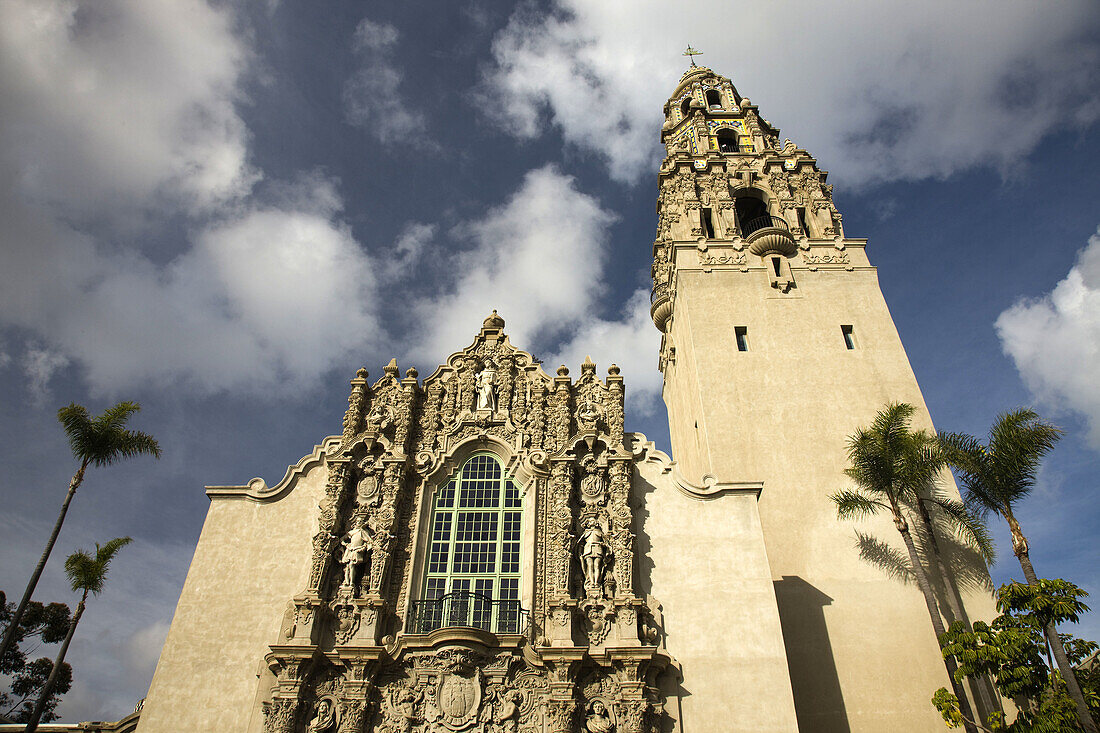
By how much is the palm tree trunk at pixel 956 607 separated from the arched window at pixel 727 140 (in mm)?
24201

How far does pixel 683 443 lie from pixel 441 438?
555 inches

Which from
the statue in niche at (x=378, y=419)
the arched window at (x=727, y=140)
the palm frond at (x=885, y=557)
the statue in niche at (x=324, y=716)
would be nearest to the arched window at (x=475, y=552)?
the statue in niche at (x=324, y=716)

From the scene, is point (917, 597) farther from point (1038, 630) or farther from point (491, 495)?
point (491, 495)

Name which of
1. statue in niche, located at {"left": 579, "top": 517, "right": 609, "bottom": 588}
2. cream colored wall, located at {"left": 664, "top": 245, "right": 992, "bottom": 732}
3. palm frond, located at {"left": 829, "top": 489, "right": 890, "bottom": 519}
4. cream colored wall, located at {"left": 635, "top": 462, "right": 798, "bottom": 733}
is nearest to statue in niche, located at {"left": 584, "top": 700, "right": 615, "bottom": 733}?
cream colored wall, located at {"left": 635, "top": 462, "right": 798, "bottom": 733}

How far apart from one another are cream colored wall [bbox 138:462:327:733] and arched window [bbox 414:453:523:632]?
3617 millimetres

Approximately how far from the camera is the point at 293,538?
19078mm

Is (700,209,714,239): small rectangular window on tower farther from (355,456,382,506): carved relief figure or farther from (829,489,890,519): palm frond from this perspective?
(355,456,382,506): carved relief figure

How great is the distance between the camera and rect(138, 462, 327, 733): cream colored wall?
16.4 meters

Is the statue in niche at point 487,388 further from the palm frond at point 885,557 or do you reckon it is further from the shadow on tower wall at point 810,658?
the palm frond at point 885,557

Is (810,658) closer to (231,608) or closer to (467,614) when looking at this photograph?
(467,614)

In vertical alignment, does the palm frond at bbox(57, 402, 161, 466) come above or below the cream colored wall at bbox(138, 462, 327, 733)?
above

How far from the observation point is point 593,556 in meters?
18.1

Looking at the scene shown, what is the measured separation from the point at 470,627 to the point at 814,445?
44.1 feet

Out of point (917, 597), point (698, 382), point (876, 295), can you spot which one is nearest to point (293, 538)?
point (698, 382)
